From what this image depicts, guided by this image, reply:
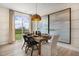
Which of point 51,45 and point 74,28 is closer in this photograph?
point 51,45

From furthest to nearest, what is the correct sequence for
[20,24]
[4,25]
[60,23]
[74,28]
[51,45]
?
[74,28], [51,45], [60,23], [20,24], [4,25]

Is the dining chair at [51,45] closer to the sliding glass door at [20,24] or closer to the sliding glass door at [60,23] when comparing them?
the sliding glass door at [60,23]

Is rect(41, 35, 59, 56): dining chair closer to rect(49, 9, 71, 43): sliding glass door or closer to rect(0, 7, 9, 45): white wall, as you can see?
rect(49, 9, 71, 43): sliding glass door

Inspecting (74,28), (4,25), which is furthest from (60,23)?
(4,25)

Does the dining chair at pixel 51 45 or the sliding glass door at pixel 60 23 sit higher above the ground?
the sliding glass door at pixel 60 23

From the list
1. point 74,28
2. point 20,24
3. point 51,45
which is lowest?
point 51,45

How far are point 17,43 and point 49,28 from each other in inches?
37.4

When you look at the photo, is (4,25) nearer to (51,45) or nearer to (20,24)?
(20,24)

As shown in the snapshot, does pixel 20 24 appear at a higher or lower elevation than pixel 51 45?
higher

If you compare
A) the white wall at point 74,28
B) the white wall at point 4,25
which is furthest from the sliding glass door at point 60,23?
the white wall at point 4,25

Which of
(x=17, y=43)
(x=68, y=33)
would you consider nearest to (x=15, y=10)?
(x=17, y=43)

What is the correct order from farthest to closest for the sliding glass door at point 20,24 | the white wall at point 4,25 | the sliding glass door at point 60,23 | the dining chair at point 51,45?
the dining chair at point 51,45 < the sliding glass door at point 60,23 < the sliding glass door at point 20,24 < the white wall at point 4,25

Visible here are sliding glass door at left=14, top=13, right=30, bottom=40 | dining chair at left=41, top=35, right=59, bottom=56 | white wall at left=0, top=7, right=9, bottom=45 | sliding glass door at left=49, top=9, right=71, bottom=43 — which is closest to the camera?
white wall at left=0, top=7, right=9, bottom=45

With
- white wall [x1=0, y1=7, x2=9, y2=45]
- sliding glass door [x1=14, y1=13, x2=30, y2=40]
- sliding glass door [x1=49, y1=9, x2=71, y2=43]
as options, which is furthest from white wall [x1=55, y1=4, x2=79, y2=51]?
white wall [x1=0, y1=7, x2=9, y2=45]
